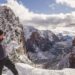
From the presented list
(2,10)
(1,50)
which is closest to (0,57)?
(1,50)

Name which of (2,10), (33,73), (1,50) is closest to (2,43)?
(1,50)

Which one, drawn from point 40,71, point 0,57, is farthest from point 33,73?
point 0,57

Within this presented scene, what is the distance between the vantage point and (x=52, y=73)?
57.3 feet

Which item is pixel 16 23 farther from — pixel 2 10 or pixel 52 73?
pixel 52 73

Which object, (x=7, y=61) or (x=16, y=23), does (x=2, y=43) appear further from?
(x=16, y=23)

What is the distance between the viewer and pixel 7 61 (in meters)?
15.3

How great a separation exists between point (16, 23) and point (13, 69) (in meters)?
181

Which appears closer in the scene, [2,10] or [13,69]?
[13,69]

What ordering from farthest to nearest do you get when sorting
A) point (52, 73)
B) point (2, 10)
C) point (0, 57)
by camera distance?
point (2, 10)
point (52, 73)
point (0, 57)

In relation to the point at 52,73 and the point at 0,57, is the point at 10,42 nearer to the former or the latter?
the point at 0,57

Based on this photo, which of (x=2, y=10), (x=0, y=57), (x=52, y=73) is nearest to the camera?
(x=0, y=57)

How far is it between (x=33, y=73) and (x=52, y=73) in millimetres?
1274

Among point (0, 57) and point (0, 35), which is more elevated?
point (0, 35)

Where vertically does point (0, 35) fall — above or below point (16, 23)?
above
